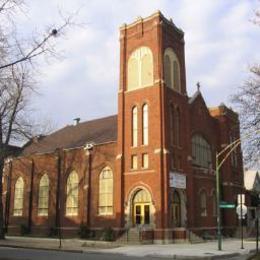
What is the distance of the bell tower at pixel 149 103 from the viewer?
3856 cm

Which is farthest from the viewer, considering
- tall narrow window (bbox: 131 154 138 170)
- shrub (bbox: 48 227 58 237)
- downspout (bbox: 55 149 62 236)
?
downspout (bbox: 55 149 62 236)

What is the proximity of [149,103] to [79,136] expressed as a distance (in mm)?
12726

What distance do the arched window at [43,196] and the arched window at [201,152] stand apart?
15473 mm

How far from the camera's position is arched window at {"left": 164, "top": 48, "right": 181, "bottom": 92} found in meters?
42.4

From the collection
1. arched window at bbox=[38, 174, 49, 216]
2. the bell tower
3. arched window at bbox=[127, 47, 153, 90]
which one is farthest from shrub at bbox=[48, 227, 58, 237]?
arched window at bbox=[127, 47, 153, 90]

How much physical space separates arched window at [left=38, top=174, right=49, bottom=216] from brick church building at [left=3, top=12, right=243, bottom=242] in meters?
0.11

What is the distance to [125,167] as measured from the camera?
133ft

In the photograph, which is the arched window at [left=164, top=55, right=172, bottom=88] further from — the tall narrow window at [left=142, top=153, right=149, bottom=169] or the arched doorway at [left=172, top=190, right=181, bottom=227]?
the arched doorway at [left=172, top=190, right=181, bottom=227]

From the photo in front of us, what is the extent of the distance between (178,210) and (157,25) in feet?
53.5

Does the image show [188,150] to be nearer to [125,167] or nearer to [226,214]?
[125,167]

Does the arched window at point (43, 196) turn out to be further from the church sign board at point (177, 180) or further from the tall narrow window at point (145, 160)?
the church sign board at point (177, 180)

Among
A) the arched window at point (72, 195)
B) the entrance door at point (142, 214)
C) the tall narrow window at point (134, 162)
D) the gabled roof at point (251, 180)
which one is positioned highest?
the gabled roof at point (251, 180)

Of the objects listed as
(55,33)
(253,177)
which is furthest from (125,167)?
(253,177)

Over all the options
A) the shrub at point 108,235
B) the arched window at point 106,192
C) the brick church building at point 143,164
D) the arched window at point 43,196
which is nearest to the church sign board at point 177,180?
the brick church building at point 143,164
